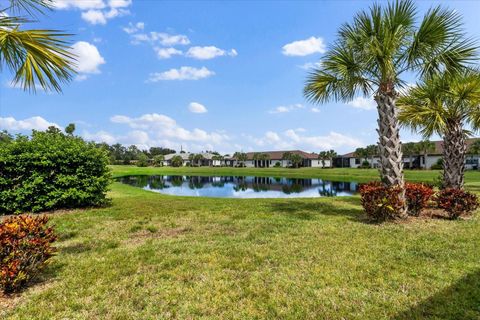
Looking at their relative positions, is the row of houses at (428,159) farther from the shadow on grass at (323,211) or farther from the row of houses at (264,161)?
the shadow on grass at (323,211)

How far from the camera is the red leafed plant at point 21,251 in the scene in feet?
13.2

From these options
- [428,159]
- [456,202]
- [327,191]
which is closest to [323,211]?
[456,202]

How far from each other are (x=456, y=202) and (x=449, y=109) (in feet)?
13.6

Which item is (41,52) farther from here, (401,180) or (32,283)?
(401,180)

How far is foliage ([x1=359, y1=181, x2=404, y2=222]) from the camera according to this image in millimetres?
7984

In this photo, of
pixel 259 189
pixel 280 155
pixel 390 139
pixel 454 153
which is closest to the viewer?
pixel 390 139

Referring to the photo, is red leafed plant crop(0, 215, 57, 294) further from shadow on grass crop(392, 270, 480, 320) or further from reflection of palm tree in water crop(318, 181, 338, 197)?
reflection of palm tree in water crop(318, 181, 338, 197)

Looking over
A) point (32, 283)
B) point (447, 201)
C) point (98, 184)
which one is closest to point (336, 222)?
point (447, 201)

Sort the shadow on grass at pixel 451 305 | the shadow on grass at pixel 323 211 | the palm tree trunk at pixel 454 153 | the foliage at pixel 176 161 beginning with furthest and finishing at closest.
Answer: the foliage at pixel 176 161
the palm tree trunk at pixel 454 153
the shadow on grass at pixel 323 211
the shadow on grass at pixel 451 305

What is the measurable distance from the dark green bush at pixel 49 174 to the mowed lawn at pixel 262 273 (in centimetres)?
321

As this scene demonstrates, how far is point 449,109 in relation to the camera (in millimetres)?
10883

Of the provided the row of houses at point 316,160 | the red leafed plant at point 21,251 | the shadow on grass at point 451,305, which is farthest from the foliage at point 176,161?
the shadow on grass at point 451,305

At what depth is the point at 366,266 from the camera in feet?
16.1

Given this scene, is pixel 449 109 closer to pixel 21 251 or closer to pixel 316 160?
pixel 21 251
